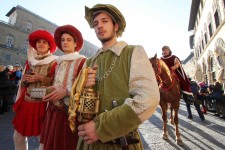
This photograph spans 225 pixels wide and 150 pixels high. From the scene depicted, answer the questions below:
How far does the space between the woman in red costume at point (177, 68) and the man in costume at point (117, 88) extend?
16.0ft

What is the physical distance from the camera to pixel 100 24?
1.61m

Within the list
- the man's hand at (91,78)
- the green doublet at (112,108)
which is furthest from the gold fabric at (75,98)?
the green doublet at (112,108)

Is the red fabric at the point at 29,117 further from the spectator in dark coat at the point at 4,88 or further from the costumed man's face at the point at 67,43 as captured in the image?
the spectator in dark coat at the point at 4,88

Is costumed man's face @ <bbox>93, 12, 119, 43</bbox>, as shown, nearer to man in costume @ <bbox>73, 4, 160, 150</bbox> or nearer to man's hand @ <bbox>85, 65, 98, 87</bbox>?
man in costume @ <bbox>73, 4, 160, 150</bbox>

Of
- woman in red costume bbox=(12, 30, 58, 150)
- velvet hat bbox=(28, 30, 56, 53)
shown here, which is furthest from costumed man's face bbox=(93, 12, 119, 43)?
velvet hat bbox=(28, 30, 56, 53)

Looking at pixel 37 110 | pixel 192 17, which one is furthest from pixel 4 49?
pixel 37 110

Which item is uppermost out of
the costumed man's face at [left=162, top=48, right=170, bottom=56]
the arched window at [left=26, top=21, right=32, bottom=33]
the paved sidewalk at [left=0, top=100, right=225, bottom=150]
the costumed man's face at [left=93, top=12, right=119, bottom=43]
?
the arched window at [left=26, top=21, right=32, bottom=33]

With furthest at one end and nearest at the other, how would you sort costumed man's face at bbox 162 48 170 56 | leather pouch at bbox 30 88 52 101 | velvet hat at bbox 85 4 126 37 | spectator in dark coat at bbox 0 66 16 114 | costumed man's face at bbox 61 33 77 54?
spectator in dark coat at bbox 0 66 16 114
costumed man's face at bbox 162 48 170 56
costumed man's face at bbox 61 33 77 54
leather pouch at bbox 30 88 52 101
velvet hat at bbox 85 4 126 37

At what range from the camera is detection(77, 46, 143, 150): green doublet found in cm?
114

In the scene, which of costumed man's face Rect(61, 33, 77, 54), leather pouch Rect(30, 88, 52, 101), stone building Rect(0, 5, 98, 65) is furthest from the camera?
stone building Rect(0, 5, 98, 65)

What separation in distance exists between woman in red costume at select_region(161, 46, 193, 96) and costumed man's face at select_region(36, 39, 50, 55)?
14.3ft

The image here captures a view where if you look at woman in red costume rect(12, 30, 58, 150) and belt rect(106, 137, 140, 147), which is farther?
woman in red costume rect(12, 30, 58, 150)

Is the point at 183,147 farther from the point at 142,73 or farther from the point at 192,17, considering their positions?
the point at 192,17

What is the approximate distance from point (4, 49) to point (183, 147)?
3491 cm
